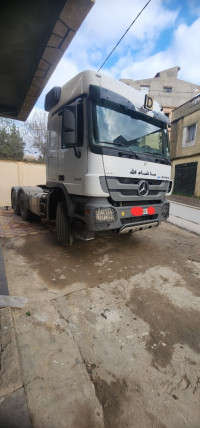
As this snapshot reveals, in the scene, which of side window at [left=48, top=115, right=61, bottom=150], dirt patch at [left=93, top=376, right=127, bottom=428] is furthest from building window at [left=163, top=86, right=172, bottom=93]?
dirt patch at [left=93, top=376, right=127, bottom=428]

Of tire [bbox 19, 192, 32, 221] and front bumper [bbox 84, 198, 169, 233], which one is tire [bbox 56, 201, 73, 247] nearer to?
front bumper [bbox 84, 198, 169, 233]

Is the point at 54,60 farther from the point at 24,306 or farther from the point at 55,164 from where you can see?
the point at 24,306

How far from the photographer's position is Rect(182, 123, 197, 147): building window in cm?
1478

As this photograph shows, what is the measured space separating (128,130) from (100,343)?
2.96 metres

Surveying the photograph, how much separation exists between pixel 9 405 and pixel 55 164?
11.6 feet

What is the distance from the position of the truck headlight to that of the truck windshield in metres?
0.95

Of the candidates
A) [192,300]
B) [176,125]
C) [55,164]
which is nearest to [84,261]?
[192,300]

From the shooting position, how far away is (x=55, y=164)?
12.8ft

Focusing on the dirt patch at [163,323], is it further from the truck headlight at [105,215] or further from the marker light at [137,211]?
the marker light at [137,211]

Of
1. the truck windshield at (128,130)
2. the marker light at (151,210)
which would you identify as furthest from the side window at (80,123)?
the marker light at (151,210)

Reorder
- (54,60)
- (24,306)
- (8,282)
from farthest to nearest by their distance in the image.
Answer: (54,60), (8,282), (24,306)

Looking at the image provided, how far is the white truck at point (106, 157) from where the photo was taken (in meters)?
2.74

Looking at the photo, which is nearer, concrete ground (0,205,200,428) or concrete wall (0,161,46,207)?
concrete ground (0,205,200,428)

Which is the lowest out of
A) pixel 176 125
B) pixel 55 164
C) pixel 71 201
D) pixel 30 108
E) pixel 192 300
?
pixel 192 300
